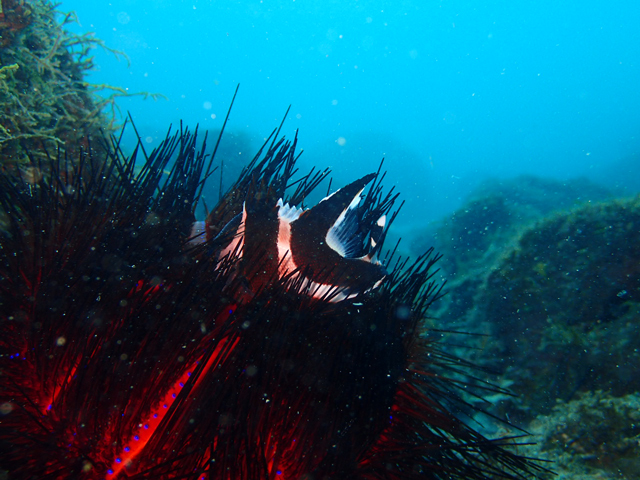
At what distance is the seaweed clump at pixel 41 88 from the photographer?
2.77 m

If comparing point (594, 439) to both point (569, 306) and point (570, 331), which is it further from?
point (569, 306)

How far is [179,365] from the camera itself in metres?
1.30

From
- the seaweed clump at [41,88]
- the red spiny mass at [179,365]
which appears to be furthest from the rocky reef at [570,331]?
the seaweed clump at [41,88]

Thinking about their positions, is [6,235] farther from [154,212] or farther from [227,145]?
[227,145]

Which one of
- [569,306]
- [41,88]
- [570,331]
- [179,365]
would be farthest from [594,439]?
[41,88]

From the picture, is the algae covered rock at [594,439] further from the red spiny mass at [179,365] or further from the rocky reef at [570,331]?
the red spiny mass at [179,365]

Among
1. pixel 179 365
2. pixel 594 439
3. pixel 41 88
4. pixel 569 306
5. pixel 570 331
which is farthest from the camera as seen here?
pixel 569 306

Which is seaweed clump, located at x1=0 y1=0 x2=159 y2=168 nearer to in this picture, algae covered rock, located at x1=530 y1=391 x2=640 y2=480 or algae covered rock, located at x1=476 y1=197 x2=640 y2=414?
algae covered rock, located at x1=530 y1=391 x2=640 y2=480

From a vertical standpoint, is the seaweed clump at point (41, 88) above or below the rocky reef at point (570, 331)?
below

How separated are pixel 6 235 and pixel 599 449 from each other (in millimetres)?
5055

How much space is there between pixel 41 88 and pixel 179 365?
3.36 metres

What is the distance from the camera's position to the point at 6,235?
5.24ft

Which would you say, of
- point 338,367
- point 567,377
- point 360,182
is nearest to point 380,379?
point 338,367

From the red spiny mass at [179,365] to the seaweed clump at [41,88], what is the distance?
5.31 ft
